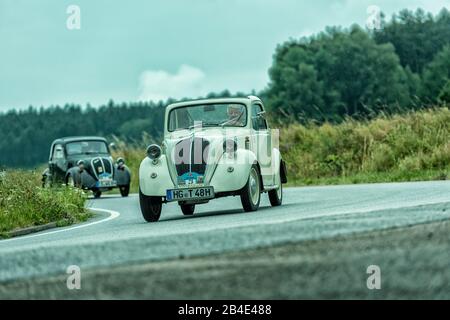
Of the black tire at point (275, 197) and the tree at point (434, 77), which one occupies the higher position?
the tree at point (434, 77)

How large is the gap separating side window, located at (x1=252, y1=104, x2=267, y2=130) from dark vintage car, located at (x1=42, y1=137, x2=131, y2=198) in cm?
1224

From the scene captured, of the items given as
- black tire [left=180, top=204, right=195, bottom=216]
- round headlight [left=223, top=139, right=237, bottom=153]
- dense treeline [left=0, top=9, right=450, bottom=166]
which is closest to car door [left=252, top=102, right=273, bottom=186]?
round headlight [left=223, top=139, right=237, bottom=153]

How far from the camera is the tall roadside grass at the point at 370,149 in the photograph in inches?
1057

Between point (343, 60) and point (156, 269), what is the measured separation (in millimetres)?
104826

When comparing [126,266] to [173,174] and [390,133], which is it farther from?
[390,133]

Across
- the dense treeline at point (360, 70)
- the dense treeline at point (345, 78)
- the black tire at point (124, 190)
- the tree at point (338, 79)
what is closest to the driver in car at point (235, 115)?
the black tire at point (124, 190)

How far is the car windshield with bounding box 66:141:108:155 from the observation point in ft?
104

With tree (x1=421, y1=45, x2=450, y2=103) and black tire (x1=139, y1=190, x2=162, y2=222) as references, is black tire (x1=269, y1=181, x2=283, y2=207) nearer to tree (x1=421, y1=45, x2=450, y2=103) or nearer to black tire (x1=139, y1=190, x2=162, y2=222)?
black tire (x1=139, y1=190, x2=162, y2=222)

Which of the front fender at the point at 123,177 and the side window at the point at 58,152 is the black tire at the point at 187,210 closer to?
the front fender at the point at 123,177

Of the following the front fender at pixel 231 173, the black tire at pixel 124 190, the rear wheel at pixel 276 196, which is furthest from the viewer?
the black tire at pixel 124 190

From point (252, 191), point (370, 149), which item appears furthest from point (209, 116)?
point (370, 149)

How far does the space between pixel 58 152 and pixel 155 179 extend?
18.3 meters

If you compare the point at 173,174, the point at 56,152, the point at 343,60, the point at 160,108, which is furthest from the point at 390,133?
the point at 160,108

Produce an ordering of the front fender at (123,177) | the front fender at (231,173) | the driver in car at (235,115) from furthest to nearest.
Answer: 1. the front fender at (123,177)
2. the driver in car at (235,115)
3. the front fender at (231,173)
